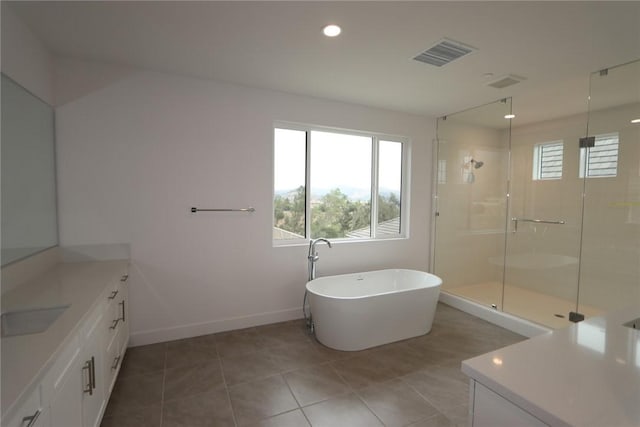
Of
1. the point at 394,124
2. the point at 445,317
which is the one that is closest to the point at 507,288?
the point at 445,317

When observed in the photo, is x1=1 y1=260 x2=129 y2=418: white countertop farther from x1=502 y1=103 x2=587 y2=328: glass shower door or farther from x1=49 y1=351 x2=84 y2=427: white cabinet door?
x1=502 y1=103 x2=587 y2=328: glass shower door

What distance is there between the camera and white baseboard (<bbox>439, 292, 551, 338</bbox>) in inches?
132

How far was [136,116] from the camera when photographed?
2.88 m

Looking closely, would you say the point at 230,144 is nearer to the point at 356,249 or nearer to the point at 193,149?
the point at 193,149

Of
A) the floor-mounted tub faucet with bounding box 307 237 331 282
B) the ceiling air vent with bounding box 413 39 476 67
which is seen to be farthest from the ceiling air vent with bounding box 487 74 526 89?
the floor-mounted tub faucet with bounding box 307 237 331 282

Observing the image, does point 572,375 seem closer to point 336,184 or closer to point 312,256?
point 312,256

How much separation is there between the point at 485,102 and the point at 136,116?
3962 millimetres

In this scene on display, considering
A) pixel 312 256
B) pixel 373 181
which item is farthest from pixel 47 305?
pixel 373 181

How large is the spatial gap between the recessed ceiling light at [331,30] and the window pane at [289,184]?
5.11 ft

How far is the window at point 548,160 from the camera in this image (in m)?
3.93

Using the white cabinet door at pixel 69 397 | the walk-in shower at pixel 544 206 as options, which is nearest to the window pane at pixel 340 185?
the walk-in shower at pixel 544 206

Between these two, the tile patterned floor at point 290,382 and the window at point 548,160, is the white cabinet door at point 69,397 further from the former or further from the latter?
the window at point 548,160

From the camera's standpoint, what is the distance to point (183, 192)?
3090mm

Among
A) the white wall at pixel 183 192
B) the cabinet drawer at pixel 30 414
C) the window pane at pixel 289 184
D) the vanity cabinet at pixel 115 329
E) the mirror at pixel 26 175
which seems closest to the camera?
the cabinet drawer at pixel 30 414
